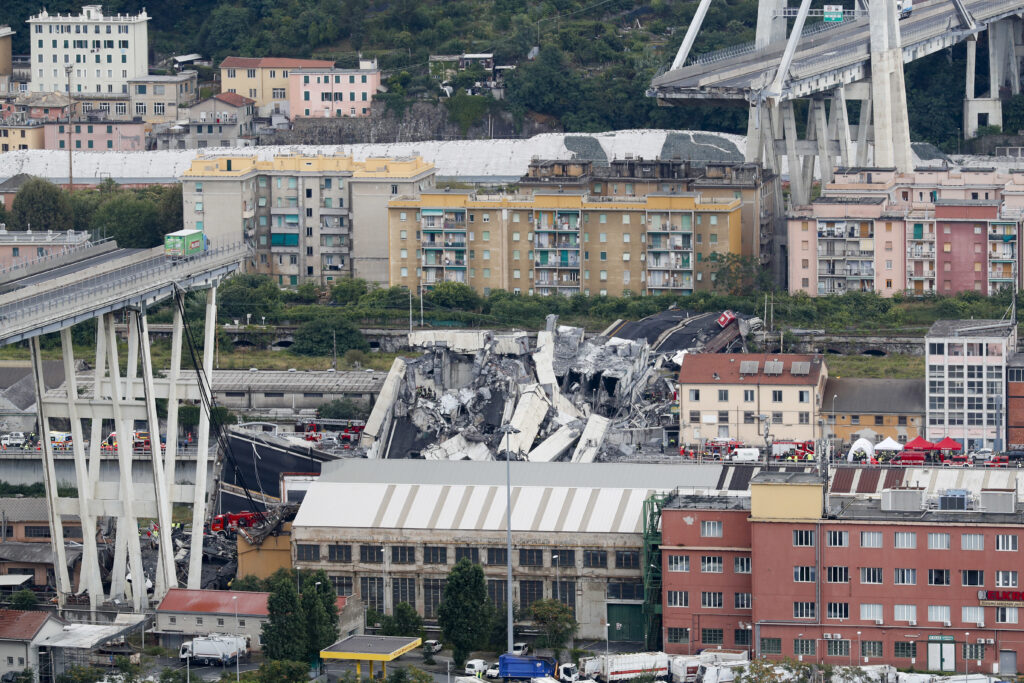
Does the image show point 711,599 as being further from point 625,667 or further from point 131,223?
point 131,223

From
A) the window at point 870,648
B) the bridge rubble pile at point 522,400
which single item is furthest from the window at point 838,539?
the bridge rubble pile at point 522,400

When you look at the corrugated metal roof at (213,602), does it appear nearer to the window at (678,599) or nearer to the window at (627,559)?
the window at (627,559)

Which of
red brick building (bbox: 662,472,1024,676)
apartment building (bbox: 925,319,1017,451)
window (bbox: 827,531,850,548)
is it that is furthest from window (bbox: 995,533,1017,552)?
apartment building (bbox: 925,319,1017,451)

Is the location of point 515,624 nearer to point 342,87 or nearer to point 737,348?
point 737,348

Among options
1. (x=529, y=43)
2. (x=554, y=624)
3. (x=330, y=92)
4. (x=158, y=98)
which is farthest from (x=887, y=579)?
(x=158, y=98)

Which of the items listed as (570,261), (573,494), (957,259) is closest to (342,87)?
(570,261)

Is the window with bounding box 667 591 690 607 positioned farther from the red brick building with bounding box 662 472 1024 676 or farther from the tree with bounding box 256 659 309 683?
the tree with bounding box 256 659 309 683
